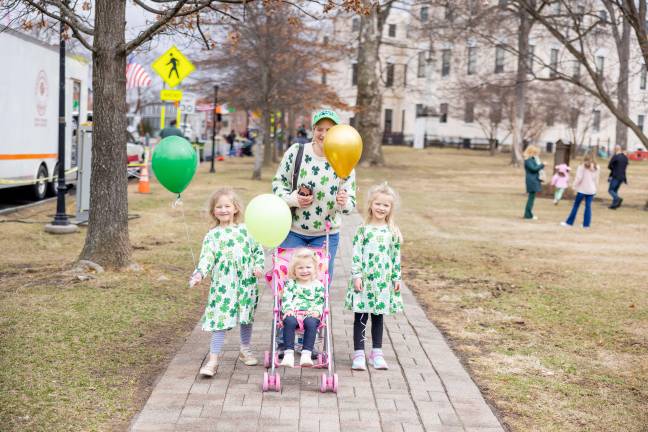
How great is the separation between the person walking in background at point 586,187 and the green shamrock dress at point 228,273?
12.7m

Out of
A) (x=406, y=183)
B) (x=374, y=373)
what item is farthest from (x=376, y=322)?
(x=406, y=183)

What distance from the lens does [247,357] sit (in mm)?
5828

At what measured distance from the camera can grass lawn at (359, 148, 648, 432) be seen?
5496 millimetres

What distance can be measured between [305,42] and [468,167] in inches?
575

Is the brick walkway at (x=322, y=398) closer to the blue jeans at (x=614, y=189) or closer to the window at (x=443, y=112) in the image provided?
the blue jeans at (x=614, y=189)

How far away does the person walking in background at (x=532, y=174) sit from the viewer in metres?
17.8

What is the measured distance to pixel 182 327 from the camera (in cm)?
722

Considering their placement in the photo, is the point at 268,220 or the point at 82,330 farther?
the point at 82,330

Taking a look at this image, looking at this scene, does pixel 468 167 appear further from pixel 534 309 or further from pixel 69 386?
pixel 69 386

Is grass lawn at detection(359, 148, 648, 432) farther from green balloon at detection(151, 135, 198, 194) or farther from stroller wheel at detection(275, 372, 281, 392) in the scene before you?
green balloon at detection(151, 135, 198, 194)

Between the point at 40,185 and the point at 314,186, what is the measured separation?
14.0m

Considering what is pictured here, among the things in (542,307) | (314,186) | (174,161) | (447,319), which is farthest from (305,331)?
(542,307)

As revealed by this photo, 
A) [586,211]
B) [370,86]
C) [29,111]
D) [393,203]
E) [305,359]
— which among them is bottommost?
[305,359]

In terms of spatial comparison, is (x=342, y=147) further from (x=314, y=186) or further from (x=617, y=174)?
(x=617, y=174)
